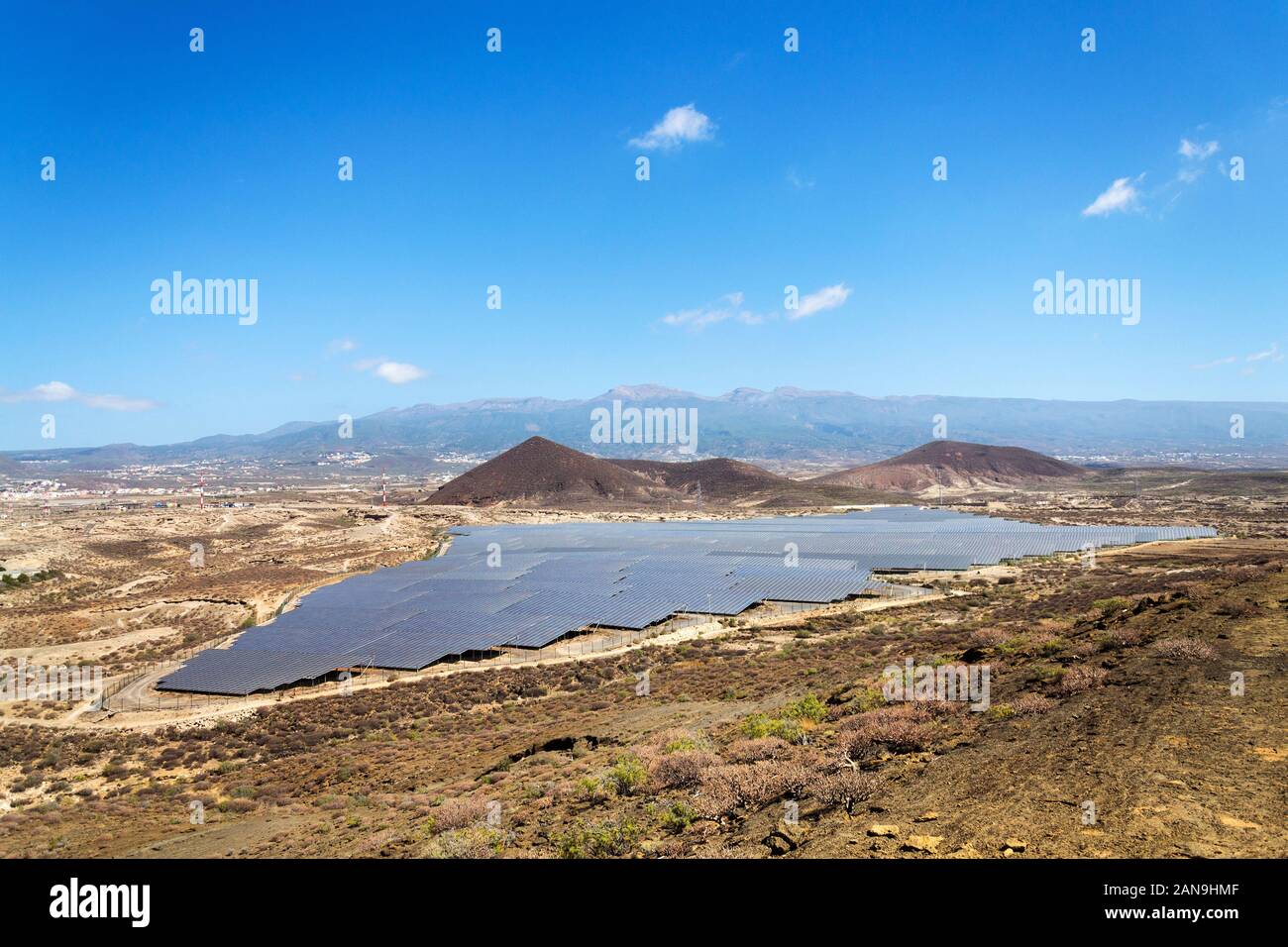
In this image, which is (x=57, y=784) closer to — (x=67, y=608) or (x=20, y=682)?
(x=20, y=682)

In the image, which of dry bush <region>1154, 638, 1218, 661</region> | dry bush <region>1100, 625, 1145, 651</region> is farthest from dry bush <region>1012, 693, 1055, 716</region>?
dry bush <region>1100, 625, 1145, 651</region>

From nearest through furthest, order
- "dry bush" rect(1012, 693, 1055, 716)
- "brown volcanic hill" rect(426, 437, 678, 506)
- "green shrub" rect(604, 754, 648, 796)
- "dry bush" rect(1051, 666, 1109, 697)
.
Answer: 1. "green shrub" rect(604, 754, 648, 796)
2. "dry bush" rect(1012, 693, 1055, 716)
3. "dry bush" rect(1051, 666, 1109, 697)
4. "brown volcanic hill" rect(426, 437, 678, 506)

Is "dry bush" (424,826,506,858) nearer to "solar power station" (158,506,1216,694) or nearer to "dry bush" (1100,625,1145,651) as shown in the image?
"dry bush" (1100,625,1145,651)

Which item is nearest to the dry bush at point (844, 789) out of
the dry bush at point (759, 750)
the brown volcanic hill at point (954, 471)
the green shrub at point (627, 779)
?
the dry bush at point (759, 750)

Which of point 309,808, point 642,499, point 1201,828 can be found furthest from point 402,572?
point 642,499

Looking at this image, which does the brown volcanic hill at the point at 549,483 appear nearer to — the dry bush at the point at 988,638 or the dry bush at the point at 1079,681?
the dry bush at the point at 988,638

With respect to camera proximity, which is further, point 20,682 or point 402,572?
point 402,572
